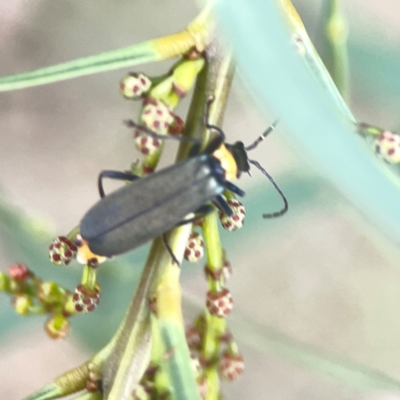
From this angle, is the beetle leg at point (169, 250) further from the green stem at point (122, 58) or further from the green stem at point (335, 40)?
the green stem at point (335, 40)

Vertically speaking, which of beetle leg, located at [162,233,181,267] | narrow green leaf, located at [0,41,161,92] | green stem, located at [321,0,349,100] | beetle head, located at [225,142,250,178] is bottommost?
beetle leg, located at [162,233,181,267]

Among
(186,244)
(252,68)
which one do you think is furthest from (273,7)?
(186,244)

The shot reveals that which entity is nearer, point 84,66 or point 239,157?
point 84,66

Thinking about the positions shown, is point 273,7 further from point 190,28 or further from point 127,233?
point 127,233

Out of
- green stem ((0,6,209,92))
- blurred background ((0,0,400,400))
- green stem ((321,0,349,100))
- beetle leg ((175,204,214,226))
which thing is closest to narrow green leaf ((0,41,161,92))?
green stem ((0,6,209,92))

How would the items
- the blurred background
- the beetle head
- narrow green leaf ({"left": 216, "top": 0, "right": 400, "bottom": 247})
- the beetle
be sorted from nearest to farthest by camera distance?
1. narrow green leaf ({"left": 216, "top": 0, "right": 400, "bottom": 247})
2. the beetle
3. the beetle head
4. the blurred background

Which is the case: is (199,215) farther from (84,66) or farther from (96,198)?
(96,198)

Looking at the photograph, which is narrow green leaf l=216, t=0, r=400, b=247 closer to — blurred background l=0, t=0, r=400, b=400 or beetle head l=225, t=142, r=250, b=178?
beetle head l=225, t=142, r=250, b=178

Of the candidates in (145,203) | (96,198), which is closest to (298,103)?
(145,203)
